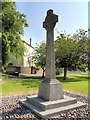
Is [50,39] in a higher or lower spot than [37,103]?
higher

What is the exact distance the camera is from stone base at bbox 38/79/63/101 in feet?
22.8

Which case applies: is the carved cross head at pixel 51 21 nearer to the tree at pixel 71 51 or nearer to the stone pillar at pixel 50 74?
the stone pillar at pixel 50 74

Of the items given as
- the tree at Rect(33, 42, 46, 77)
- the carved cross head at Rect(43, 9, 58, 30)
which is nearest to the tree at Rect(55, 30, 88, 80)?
the tree at Rect(33, 42, 46, 77)

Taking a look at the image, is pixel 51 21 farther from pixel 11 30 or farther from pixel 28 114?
pixel 11 30

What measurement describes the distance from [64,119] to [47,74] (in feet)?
7.32

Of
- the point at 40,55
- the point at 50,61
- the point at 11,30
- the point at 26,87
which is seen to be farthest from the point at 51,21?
the point at 40,55

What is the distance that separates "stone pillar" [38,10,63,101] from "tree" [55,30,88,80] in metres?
15.1

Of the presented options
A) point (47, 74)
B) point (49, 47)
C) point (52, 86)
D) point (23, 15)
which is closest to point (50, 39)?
point (49, 47)

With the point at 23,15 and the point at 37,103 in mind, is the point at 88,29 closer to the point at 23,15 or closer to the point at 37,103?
the point at 23,15

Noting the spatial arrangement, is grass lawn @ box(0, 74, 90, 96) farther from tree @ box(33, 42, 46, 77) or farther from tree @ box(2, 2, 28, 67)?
tree @ box(33, 42, 46, 77)

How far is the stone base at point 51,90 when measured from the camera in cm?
694

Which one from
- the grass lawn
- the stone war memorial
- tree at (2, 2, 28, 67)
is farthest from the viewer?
tree at (2, 2, 28, 67)

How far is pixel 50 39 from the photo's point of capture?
7.39 meters

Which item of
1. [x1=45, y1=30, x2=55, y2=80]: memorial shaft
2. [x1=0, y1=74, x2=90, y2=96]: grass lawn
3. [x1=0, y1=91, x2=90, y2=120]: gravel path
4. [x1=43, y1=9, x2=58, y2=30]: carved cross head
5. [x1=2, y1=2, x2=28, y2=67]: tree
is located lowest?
[x1=0, y1=91, x2=90, y2=120]: gravel path
